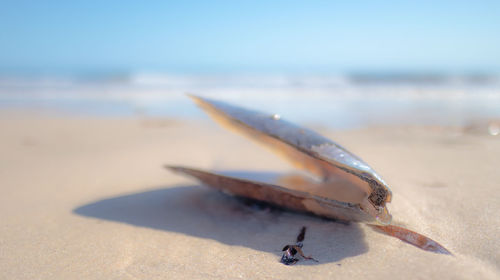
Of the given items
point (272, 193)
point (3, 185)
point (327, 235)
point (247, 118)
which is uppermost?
point (247, 118)

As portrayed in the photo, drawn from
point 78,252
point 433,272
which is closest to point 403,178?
point 433,272

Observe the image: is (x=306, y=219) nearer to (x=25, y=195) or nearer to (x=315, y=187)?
(x=315, y=187)

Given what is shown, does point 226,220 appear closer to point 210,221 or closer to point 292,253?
point 210,221

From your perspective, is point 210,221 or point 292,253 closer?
point 292,253

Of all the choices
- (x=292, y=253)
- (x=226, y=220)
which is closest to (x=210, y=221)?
(x=226, y=220)

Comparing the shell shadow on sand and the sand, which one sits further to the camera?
the shell shadow on sand

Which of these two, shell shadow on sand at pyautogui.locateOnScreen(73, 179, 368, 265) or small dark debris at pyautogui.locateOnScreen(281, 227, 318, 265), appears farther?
shell shadow on sand at pyautogui.locateOnScreen(73, 179, 368, 265)
